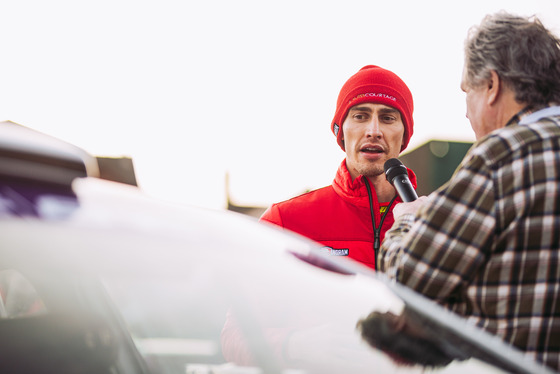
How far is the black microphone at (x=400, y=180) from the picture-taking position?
2.26 m

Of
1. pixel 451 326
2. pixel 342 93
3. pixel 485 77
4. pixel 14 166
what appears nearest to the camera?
pixel 14 166

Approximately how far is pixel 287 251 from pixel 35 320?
1.86 ft

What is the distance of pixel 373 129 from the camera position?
307 cm

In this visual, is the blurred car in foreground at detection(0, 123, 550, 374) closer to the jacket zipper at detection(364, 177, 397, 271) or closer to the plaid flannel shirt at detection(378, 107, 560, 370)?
the plaid flannel shirt at detection(378, 107, 560, 370)

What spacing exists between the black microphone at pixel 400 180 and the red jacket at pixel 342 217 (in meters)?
0.43

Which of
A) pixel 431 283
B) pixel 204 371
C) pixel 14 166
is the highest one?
pixel 14 166

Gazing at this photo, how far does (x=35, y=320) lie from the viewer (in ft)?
4.00

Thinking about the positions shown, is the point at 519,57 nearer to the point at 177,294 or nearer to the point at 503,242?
the point at 503,242

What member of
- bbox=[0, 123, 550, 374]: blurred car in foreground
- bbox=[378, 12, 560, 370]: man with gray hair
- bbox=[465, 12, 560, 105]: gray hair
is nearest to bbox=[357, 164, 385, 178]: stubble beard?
bbox=[465, 12, 560, 105]: gray hair

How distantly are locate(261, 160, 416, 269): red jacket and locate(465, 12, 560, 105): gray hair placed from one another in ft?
3.45

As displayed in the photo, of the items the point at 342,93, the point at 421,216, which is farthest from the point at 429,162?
the point at 421,216

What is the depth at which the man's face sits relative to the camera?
303 cm

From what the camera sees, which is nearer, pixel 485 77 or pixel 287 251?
pixel 287 251

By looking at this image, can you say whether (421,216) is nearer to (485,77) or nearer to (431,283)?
(431,283)
